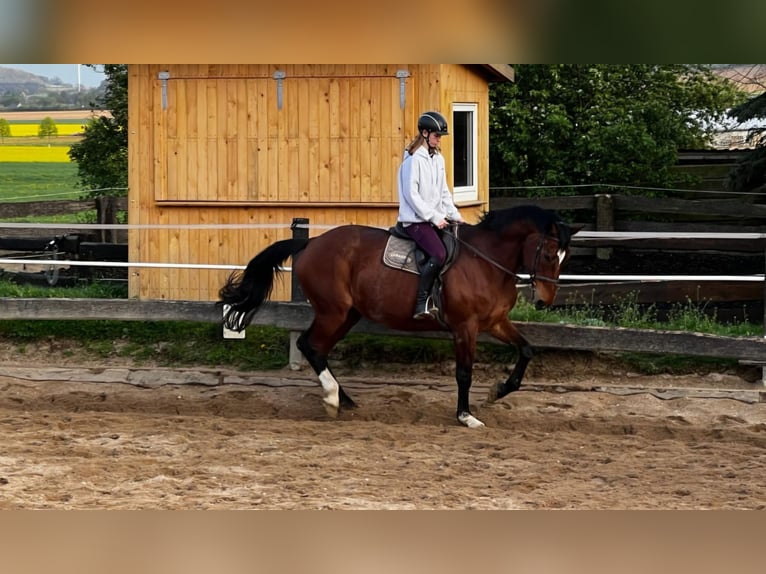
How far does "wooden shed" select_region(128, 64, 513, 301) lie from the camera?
1045cm

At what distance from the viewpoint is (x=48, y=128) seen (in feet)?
96.3

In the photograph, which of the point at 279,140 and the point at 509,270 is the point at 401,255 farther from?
the point at 279,140

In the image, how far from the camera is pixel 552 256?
837 centimetres

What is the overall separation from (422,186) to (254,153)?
3.00 m

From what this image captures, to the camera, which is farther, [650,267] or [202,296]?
[650,267]

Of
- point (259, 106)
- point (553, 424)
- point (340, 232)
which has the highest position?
point (259, 106)

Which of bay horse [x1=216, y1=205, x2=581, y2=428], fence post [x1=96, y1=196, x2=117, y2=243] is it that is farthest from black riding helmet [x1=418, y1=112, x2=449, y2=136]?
fence post [x1=96, y1=196, x2=117, y2=243]

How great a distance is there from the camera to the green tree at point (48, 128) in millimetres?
29237

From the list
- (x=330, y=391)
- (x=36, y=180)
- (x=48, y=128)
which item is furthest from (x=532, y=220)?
(x=48, y=128)

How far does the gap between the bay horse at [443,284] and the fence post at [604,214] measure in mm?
7755

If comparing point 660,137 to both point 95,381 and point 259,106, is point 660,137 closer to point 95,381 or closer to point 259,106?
point 259,106
